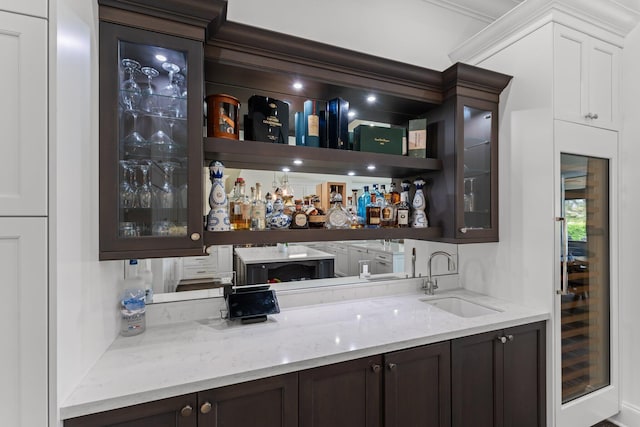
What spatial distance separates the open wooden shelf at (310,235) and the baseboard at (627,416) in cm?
172

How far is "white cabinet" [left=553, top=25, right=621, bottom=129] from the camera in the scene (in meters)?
1.82

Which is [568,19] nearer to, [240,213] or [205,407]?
[240,213]

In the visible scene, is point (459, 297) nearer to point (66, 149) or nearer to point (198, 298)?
point (198, 298)

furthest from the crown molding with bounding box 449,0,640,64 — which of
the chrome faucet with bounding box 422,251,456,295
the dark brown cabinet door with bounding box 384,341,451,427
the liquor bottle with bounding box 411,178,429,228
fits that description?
the dark brown cabinet door with bounding box 384,341,451,427

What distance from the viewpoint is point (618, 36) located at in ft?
6.63

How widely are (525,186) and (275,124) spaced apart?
1621 millimetres

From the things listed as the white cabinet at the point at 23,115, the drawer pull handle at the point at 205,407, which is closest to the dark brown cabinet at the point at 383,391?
the drawer pull handle at the point at 205,407

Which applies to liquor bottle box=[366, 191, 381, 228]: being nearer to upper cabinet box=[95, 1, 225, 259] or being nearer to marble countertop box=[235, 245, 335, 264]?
marble countertop box=[235, 245, 335, 264]

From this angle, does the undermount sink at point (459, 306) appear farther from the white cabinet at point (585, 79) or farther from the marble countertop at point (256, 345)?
the white cabinet at point (585, 79)

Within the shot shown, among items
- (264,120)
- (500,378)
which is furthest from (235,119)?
(500,378)

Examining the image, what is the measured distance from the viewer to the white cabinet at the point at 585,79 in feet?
5.96

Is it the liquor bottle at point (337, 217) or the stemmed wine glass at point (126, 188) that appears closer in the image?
the stemmed wine glass at point (126, 188)

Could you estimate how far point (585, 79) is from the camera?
75.0 inches

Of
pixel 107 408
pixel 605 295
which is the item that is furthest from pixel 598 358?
pixel 107 408
